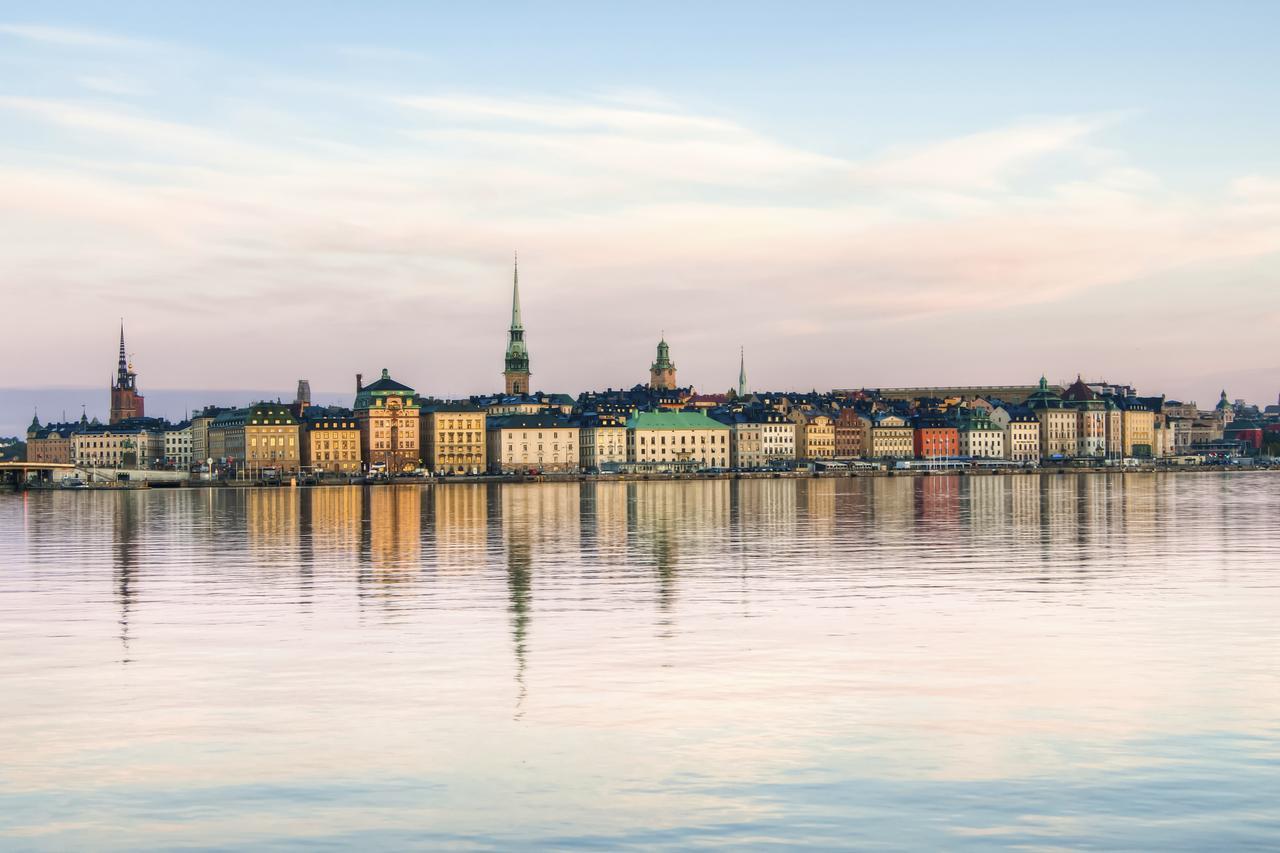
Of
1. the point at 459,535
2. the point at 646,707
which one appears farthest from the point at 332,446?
the point at 646,707

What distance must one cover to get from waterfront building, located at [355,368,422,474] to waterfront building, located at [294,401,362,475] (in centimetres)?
139

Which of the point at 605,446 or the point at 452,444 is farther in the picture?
the point at 452,444

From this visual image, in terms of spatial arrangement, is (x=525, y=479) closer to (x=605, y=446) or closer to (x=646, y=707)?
(x=605, y=446)

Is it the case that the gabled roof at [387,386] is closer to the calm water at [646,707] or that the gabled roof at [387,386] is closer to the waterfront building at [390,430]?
the waterfront building at [390,430]

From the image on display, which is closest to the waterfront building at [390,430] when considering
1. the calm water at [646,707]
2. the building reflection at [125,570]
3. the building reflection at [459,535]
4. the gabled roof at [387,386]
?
the gabled roof at [387,386]

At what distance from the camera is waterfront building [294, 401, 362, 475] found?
194 m

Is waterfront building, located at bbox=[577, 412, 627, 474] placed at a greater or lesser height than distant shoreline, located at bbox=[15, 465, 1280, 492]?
greater

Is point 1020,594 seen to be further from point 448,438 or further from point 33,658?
point 448,438

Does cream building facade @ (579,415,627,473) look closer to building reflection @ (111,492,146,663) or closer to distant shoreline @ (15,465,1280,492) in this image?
distant shoreline @ (15,465,1280,492)

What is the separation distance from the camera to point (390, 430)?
641ft

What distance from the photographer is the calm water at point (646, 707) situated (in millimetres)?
11672

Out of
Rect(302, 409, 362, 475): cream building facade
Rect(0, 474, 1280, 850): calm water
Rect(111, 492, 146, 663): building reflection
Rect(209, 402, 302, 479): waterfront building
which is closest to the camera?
Rect(0, 474, 1280, 850): calm water

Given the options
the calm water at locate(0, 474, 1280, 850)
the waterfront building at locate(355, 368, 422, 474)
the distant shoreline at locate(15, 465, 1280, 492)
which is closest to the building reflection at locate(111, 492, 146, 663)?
the calm water at locate(0, 474, 1280, 850)

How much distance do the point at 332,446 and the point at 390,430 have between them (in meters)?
7.38
